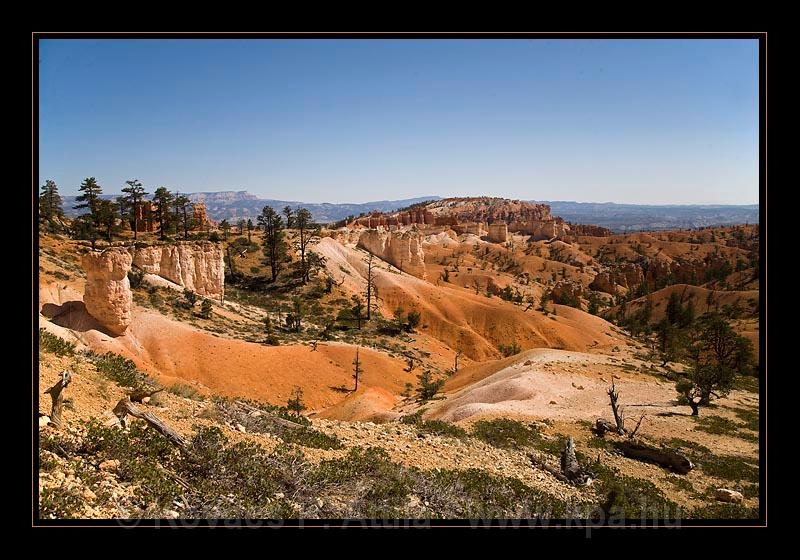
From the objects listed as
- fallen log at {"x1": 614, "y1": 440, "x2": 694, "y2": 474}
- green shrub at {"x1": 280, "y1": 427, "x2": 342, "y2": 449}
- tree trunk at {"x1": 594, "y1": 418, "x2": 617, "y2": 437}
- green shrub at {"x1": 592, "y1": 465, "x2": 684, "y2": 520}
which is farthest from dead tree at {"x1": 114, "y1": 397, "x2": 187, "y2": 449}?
tree trunk at {"x1": 594, "y1": 418, "x2": 617, "y2": 437}

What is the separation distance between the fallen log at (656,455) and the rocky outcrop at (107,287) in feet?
60.8

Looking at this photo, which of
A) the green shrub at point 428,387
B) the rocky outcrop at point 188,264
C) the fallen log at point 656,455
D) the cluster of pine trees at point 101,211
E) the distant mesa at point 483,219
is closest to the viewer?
the fallen log at point 656,455

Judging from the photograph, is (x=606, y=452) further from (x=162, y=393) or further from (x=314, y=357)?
(x=314, y=357)

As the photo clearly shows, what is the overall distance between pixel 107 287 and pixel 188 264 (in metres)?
13.5

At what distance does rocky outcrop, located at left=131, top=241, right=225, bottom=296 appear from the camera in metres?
30.3

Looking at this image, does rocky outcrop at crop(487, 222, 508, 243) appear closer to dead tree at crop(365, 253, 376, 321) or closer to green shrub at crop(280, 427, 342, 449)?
dead tree at crop(365, 253, 376, 321)

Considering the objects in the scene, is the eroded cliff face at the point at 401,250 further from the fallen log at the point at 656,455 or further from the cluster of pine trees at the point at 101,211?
the fallen log at the point at 656,455

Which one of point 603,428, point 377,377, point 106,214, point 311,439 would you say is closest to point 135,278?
point 106,214

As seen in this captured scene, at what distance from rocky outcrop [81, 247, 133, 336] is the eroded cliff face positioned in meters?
38.6

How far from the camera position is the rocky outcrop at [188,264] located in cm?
3030

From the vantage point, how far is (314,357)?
83.5ft

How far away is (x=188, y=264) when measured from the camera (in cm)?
3209

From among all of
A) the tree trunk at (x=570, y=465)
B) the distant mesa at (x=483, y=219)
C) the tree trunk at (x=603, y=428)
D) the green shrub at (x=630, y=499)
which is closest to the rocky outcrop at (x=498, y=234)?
the distant mesa at (x=483, y=219)

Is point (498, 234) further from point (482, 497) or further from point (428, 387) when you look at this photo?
point (482, 497)
